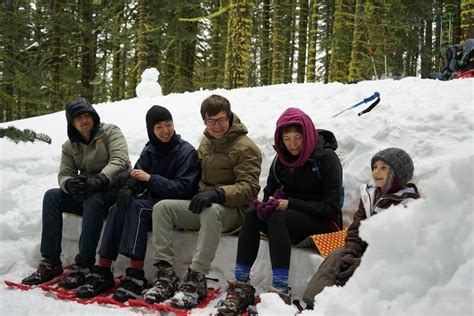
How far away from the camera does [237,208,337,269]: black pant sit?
3.71 m

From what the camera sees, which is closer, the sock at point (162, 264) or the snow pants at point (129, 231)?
the sock at point (162, 264)

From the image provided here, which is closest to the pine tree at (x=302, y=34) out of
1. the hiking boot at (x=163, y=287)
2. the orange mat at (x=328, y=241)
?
the orange mat at (x=328, y=241)

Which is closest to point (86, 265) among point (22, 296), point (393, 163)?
point (22, 296)

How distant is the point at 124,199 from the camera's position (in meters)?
4.30

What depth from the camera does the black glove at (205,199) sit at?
4035 millimetres

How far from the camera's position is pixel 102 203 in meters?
4.59

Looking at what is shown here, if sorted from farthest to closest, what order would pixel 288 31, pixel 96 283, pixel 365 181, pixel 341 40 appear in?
pixel 288 31, pixel 341 40, pixel 365 181, pixel 96 283

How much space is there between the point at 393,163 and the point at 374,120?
1.63 meters

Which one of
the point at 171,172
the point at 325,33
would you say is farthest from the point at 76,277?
the point at 325,33

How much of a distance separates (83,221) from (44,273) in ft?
1.99

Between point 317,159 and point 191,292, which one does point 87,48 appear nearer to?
point 317,159

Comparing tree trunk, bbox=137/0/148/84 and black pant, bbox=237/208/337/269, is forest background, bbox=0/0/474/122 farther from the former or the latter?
black pant, bbox=237/208/337/269

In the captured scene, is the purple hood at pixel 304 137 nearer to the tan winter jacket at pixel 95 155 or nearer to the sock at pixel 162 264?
the sock at pixel 162 264

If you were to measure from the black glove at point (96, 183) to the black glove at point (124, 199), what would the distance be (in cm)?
30
